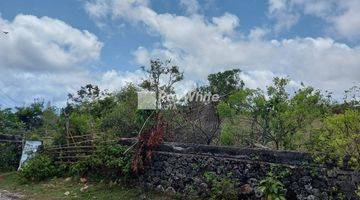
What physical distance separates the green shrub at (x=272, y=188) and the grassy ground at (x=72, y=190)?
2.62m

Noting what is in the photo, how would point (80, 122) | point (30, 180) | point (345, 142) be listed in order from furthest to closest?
point (80, 122), point (30, 180), point (345, 142)

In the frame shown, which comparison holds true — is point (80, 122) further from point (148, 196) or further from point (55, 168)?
point (148, 196)

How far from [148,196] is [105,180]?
188cm

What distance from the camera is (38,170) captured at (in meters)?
13.2

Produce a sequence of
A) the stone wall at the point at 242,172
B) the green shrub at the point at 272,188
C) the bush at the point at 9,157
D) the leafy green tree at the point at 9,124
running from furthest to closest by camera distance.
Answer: the leafy green tree at the point at 9,124 < the bush at the point at 9,157 < the green shrub at the point at 272,188 < the stone wall at the point at 242,172

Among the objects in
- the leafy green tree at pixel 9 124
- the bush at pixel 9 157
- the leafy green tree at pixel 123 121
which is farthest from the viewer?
the leafy green tree at pixel 9 124

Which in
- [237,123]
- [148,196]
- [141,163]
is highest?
[237,123]

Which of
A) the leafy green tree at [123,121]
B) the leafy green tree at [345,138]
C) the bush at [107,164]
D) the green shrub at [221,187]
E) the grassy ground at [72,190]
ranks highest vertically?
the leafy green tree at [123,121]

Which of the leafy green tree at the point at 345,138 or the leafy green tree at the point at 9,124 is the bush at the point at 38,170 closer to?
the leafy green tree at the point at 9,124

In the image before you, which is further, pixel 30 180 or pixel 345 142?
pixel 30 180

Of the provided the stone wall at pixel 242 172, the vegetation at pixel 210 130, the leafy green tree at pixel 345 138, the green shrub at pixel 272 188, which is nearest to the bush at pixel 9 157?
the vegetation at pixel 210 130

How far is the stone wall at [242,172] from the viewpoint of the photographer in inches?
315

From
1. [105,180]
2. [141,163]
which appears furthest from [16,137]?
[141,163]

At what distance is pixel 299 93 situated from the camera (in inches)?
413
